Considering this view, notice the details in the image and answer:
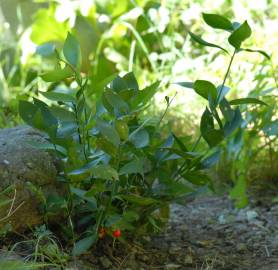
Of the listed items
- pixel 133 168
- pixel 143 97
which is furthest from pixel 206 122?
pixel 133 168

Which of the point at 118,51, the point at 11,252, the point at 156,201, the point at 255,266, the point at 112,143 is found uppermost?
the point at 112,143

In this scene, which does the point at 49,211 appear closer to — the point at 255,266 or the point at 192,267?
the point at 192,267

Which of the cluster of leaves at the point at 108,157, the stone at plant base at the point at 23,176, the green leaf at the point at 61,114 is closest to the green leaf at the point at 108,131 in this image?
the cluster of leaves at the point at 108,157

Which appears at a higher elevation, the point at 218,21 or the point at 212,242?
the point at 218,21

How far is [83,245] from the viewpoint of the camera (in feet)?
4.58

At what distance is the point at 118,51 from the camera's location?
12.8 ft

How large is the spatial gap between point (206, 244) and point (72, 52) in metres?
0.72

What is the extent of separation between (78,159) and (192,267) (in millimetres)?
439

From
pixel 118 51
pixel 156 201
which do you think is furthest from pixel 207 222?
pixel 118 51

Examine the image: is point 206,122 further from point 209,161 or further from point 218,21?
point 218,21

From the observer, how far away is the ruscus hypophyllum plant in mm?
1378

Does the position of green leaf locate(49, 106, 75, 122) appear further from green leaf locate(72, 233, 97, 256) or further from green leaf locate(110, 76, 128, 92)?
green leaf locate(72, 233, 97, 256)

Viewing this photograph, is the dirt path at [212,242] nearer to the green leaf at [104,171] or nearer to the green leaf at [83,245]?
the green leaf at [83,245]

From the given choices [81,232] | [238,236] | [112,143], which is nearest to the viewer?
[112,143]
